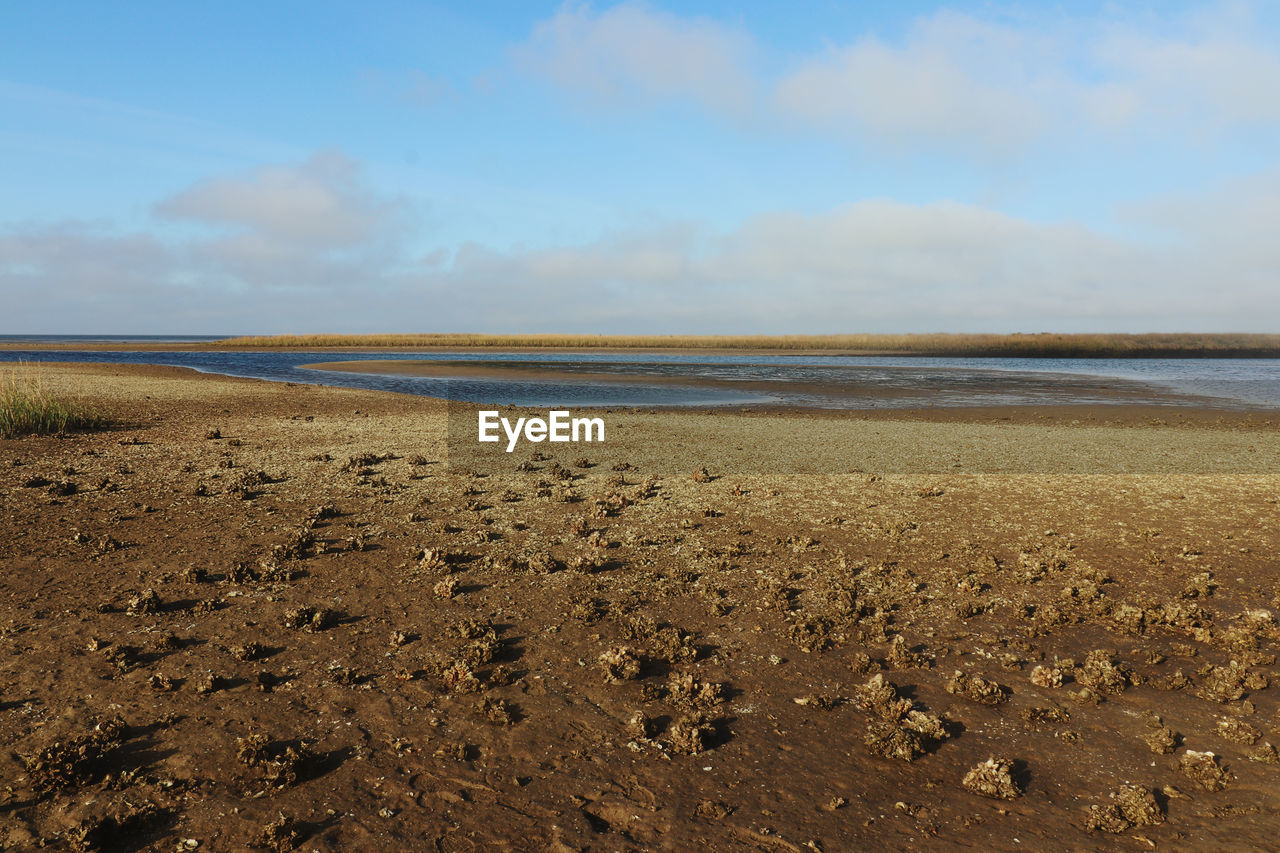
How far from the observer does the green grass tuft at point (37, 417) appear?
1989 cm

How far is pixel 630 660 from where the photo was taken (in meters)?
7.78

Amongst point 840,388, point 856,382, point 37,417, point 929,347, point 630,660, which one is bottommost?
point 630,660

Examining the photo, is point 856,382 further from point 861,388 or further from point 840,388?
point 840,388

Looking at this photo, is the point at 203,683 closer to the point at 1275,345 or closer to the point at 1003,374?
the point at 1003,374

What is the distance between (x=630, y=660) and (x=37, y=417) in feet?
68.7

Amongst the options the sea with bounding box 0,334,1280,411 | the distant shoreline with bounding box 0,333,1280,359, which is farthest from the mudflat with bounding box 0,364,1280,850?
the distant shoreline with bounding box 0,333,1280,359

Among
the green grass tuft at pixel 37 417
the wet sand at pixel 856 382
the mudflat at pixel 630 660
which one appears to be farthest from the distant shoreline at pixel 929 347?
the mudflat at pixel 630 660

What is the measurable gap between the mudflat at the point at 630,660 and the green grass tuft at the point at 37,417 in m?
4.36

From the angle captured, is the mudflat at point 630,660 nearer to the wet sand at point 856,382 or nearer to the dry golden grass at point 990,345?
the wet sand at point 856,382

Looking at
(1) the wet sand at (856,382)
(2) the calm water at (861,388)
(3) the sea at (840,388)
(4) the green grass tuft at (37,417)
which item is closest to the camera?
(4) the green grass tuft at (37,417)

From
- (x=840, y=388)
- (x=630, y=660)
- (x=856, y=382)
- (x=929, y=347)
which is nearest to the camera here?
(x=630, y=660)

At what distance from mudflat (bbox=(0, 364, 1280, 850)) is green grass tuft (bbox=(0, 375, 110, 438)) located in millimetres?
4360

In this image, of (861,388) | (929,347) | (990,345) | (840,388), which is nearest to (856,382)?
(861,388)

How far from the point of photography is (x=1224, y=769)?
625 centimetres
